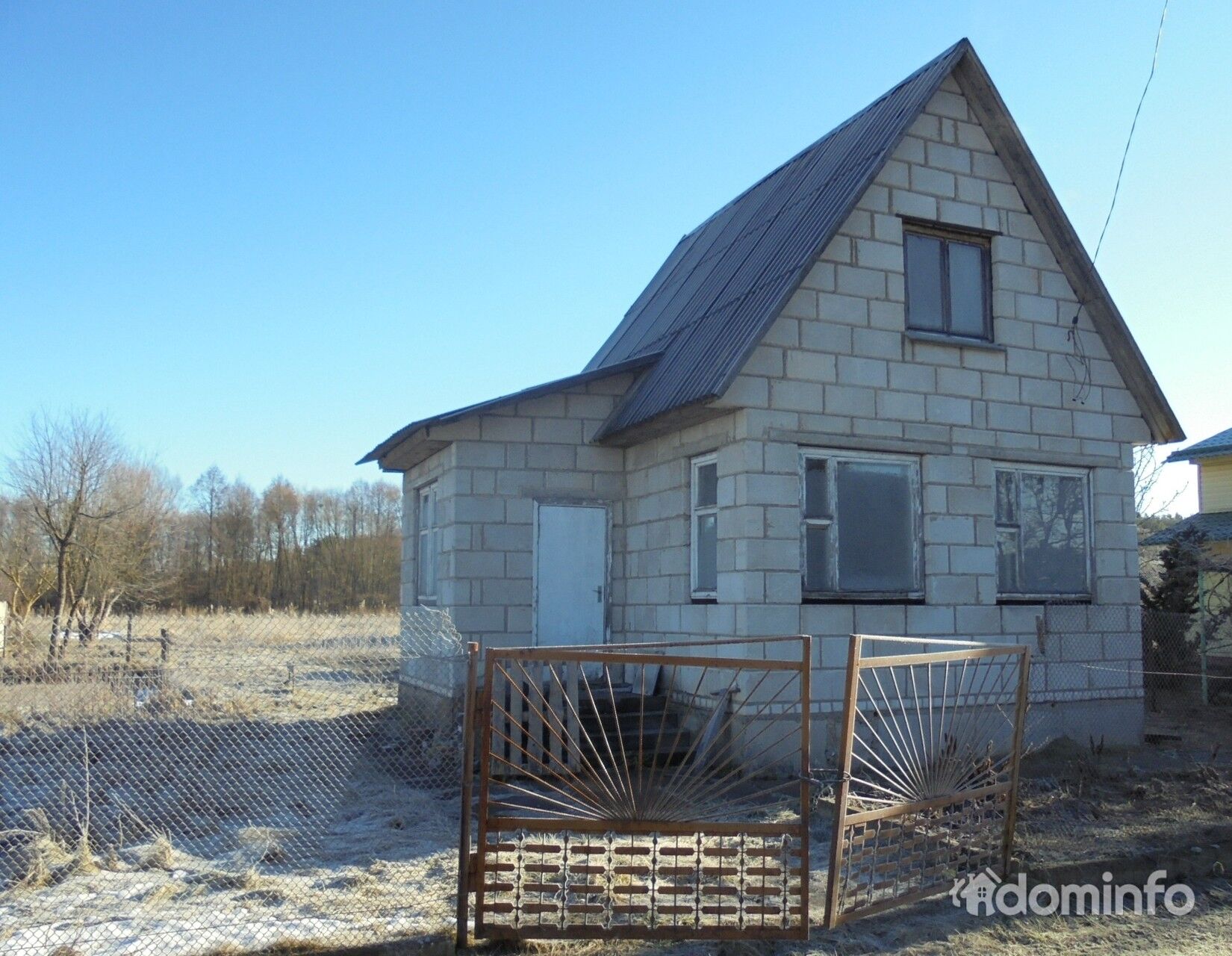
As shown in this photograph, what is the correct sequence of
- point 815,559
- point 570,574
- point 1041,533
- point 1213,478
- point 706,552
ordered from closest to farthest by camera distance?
point 815,559
point 706,552
point 1041,533
point 570,574
point 1213,478

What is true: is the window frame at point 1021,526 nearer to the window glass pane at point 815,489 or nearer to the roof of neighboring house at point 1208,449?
the window glass pane at point 815,489

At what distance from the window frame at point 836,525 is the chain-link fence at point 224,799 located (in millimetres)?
3689

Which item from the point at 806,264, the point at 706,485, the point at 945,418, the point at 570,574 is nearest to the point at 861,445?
the point at 945,418

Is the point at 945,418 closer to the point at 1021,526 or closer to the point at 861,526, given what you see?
the point at 861,526

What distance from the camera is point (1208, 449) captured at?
23812mm

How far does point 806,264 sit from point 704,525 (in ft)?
9.46

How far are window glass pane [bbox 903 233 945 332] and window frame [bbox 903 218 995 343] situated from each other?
21mm

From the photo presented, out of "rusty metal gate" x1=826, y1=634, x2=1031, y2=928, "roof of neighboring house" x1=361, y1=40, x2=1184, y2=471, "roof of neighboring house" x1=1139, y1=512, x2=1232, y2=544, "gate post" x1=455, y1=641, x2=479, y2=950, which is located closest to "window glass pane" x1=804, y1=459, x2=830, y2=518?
"roof of neighboring house" x1=361, y1=40, x2=1184, y2=471

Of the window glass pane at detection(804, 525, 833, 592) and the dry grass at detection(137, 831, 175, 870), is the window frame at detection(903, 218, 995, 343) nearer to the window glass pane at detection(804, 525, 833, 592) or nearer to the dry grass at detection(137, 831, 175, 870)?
the window glass pane at detection(804, 525, 833, 592)

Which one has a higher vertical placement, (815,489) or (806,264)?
(806,264)

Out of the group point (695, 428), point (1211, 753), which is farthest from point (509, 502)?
point (1211, 753)

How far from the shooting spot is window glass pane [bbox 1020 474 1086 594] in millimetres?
11523

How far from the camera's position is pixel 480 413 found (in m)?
11.5

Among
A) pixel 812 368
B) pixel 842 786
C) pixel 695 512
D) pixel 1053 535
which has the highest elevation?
pixel 812 368
